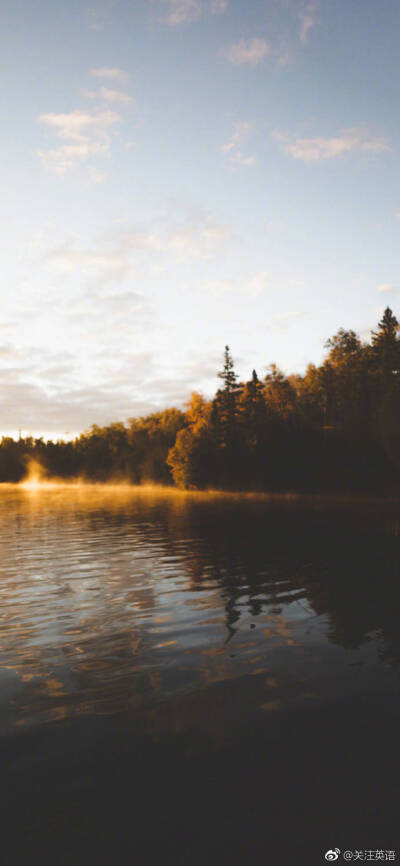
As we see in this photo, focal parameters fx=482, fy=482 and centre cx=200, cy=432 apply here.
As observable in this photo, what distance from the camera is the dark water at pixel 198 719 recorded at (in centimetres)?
528

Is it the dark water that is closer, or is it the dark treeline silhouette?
the dark water

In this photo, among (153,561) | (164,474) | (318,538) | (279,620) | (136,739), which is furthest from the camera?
(164,474)

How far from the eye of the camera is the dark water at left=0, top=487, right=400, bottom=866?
17.3ft

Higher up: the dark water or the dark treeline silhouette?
the dark treeline silhouette

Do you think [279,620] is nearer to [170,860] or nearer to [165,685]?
[165,685]

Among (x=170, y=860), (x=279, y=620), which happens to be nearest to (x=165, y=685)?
(x=170, y=860)

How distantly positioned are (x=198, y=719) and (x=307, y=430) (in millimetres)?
80702

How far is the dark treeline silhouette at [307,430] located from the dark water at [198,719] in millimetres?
60334

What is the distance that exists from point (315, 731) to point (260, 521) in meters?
32.0

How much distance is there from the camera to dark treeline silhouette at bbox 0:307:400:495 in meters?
76.3

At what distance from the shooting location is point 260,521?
39031 mm

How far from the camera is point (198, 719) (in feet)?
25.3

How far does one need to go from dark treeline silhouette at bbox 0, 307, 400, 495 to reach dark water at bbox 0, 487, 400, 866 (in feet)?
198

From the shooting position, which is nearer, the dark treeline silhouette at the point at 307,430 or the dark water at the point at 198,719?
the dark water at the point at 198,719
